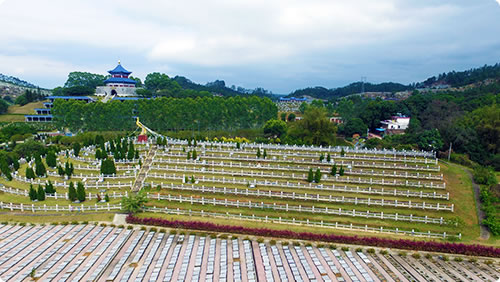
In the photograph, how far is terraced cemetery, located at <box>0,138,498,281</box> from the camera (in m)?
22.6

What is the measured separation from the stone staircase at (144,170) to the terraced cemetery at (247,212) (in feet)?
0.67

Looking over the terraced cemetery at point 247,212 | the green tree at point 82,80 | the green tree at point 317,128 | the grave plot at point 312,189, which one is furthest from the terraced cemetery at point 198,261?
the green tree at point 82,80

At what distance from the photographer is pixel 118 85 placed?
110m

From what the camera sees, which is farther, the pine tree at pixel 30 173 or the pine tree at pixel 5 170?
the pine tree at pixel 5 170

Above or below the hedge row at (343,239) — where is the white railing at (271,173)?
above


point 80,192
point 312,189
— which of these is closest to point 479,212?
point 312,189

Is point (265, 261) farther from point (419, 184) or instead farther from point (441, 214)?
point (419, 184)

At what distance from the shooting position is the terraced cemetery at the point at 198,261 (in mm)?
21641

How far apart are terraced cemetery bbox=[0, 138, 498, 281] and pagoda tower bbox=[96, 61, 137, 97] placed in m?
65.4

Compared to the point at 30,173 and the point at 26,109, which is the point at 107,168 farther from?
the point at 26,109

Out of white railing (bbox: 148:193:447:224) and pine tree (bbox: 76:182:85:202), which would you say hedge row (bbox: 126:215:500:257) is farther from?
pine tree (bbox: 76:182:85:202)

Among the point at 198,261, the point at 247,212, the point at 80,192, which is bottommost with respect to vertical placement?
the point at 198,261

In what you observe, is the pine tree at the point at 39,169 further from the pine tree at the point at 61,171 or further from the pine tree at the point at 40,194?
the pine tree at the point at 40,194

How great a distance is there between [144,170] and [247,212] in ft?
63.5
